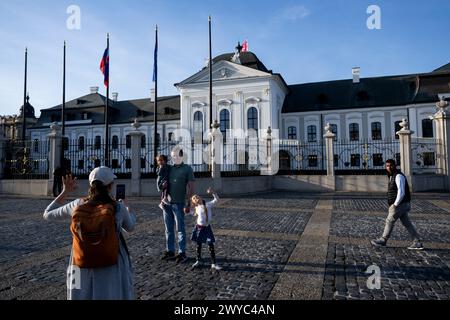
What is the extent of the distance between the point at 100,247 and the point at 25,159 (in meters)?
17.2

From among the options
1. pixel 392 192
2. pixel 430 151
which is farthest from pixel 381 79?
pixel 392 192

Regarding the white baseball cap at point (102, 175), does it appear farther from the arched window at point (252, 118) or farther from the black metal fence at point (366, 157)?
the arched window at point (252, 118)

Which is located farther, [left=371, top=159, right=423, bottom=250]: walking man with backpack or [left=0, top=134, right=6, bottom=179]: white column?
[left=0, top=134, right=6, bottom=179]: white column

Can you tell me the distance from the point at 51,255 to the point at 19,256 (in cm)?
51

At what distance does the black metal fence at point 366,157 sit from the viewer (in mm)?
17703

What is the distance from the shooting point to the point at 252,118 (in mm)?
37969

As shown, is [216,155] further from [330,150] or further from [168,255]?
[168,255]

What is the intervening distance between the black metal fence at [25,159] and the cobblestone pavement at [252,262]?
9115 millimetres

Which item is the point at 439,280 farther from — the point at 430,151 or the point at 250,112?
the point at 250,112

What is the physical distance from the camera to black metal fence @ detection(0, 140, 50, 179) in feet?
53.3

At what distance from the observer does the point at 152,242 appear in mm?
5863

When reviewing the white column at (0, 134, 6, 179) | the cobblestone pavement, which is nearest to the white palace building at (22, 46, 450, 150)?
the white column at (0, 134, 6, 179)

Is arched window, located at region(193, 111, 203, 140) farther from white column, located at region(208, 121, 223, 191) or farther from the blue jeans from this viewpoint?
the blue jeans

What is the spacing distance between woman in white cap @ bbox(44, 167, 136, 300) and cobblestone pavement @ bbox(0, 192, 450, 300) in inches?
48.8
